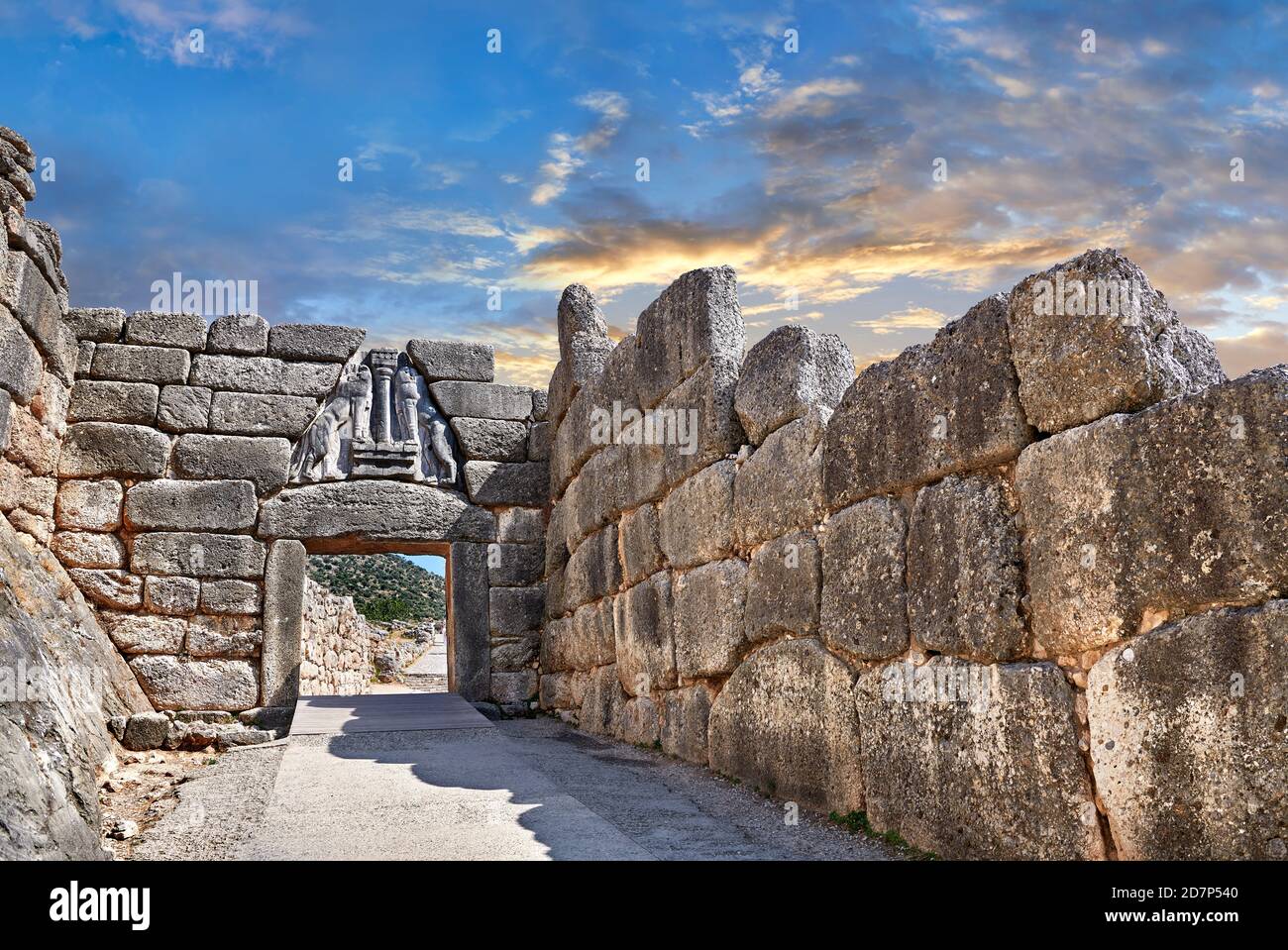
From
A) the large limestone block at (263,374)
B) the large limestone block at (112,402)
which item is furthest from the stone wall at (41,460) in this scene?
the large limestone block at (263,374)

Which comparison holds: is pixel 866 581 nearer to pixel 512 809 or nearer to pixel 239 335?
pixel 512 809

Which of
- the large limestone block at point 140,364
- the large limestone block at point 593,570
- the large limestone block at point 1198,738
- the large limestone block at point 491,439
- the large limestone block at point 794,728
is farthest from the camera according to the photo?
the large limestone block at point 491,439

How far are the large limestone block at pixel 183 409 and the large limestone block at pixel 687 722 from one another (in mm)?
4627

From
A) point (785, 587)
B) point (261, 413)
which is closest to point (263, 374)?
point (261, 413)

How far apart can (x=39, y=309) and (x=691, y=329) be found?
15.7 feet

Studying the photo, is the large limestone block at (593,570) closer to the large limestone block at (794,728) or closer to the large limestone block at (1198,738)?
the large limestone block at (794,728)

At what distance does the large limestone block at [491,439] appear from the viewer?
361 inches

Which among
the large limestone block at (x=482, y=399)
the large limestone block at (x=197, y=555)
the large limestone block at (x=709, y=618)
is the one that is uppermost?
the large limestone block at (x=482, y=399)

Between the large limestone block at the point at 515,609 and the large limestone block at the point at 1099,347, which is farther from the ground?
the large limestone block at the point at 1099,347

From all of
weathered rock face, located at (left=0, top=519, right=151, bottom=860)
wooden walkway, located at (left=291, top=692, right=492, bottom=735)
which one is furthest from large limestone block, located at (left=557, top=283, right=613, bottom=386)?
weathered rock face, located at (left=0, top=519, right=151, bottom=860)

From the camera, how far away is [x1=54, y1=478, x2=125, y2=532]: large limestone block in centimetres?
796

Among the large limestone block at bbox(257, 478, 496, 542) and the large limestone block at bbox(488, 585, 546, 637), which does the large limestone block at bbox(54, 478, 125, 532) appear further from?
Answer: the large limestone block at bbox(488, 585, 546, 637)

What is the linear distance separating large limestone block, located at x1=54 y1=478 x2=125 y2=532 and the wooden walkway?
6.75ft

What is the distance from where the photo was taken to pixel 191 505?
826cm
